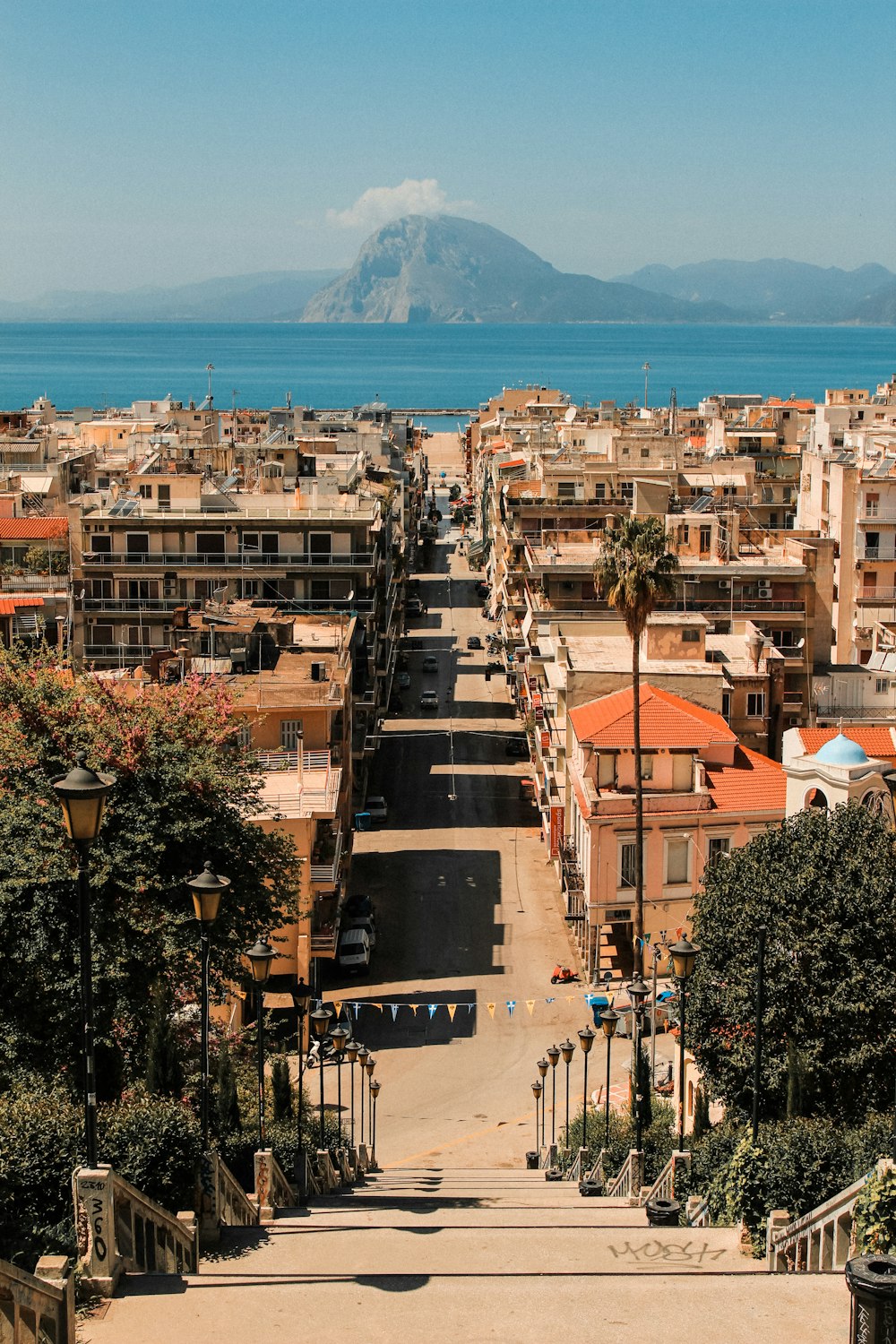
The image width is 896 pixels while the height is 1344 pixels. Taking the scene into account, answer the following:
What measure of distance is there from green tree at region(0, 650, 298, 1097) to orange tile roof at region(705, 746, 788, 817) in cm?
1479

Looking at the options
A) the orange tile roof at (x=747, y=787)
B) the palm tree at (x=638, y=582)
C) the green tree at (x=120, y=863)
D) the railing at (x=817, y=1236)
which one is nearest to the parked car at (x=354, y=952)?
the palm tree at (x=638, y=582)

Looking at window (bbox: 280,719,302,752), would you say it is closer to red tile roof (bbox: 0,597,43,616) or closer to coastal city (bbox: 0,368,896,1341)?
coastal city (bbox: 0,368,896,1341)

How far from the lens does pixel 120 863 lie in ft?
92.6

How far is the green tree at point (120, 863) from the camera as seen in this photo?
26688 millimetres

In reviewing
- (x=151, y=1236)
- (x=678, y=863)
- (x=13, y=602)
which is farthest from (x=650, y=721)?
(x=151, y=1236)

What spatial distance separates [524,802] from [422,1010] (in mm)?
19409

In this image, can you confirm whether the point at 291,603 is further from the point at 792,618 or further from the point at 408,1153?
the point at 408,1153

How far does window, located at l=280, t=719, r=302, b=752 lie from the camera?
4541cm

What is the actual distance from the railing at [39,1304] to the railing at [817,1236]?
722 centimetres

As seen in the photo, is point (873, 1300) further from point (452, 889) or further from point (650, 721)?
point (452, 889)

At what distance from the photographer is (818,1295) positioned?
1411 centimetres

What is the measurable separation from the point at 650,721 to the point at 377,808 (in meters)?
15.9

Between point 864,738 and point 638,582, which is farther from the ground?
point 638,582

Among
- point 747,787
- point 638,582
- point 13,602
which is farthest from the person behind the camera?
point 13,602
